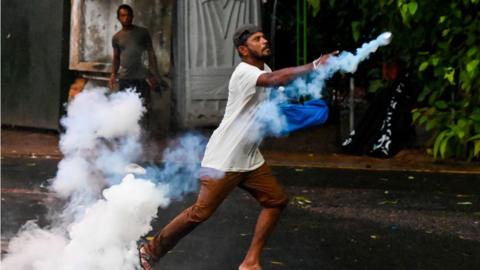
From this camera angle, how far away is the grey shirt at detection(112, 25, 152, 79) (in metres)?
10.5

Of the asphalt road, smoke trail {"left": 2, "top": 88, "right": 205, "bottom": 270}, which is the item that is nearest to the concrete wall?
the asphalt road

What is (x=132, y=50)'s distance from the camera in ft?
34.7

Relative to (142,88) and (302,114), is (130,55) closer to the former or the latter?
(142,88)

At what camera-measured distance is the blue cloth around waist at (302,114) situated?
562 cm

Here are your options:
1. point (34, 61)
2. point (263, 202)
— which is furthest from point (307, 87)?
point (34, 61)

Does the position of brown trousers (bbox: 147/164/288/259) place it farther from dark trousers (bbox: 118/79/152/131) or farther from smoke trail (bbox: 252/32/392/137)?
dark trousers (bbox: 118/79/152/131)

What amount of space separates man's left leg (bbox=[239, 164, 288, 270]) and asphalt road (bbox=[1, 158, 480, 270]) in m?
0.43

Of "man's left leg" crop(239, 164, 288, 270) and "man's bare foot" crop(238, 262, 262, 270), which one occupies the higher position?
"man's left leg" crop(239, 164, 288, 270)

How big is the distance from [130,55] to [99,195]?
4.46 metres

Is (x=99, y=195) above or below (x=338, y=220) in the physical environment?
above

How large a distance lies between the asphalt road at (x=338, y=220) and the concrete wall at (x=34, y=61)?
2152mm

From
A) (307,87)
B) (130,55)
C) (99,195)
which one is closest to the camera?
(307,87)

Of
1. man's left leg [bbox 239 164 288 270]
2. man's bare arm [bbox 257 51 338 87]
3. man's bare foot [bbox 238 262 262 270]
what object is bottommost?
man's bare foot [bbox 238 262 262 270]

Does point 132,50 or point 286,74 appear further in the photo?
point 132,50
